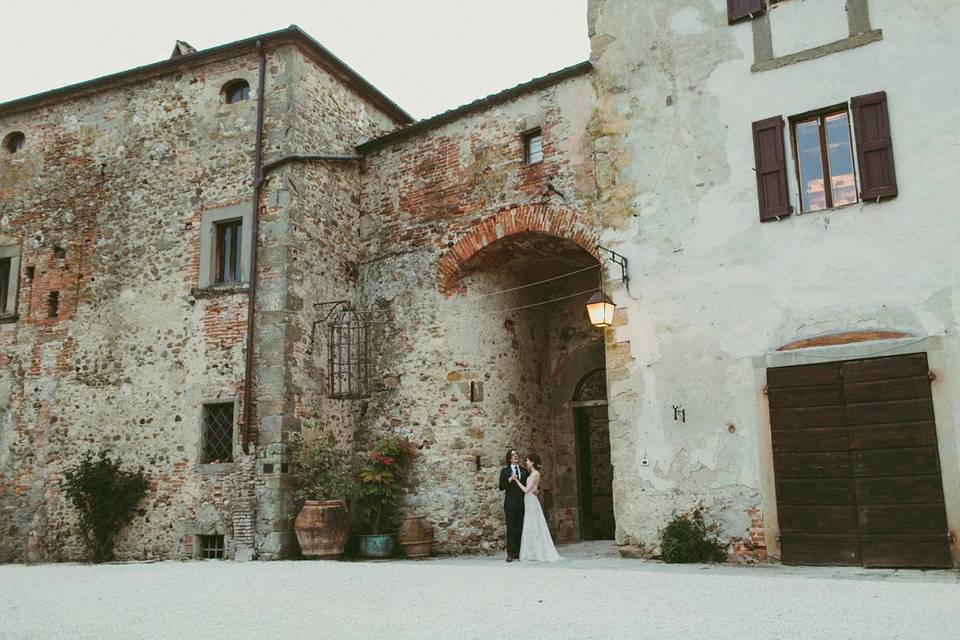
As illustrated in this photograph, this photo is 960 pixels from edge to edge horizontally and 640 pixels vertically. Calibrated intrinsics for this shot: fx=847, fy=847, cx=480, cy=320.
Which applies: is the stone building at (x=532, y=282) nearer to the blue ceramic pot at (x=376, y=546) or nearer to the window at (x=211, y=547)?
the window at (x=211, y=547)

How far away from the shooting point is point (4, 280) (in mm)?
14312

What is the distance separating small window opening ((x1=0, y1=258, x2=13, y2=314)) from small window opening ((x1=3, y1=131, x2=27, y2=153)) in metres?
1.97

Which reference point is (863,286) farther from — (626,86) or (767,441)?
(626,86)

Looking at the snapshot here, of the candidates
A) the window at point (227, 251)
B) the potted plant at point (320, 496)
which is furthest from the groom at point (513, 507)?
the window at point (227, 251)

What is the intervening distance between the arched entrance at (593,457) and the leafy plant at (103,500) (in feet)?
22.1

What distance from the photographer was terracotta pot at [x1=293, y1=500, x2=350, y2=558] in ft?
36.2

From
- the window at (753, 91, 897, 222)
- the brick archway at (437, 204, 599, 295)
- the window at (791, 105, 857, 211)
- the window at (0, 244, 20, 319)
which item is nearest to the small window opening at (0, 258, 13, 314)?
the window at (0, 244, 20, 319)

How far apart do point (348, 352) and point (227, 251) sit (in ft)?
7.74

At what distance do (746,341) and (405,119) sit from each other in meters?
8.32

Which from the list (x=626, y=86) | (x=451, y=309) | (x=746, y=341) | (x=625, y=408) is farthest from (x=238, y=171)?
(x=746, y=341)

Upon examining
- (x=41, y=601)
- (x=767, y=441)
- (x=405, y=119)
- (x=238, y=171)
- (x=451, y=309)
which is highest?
(x=405, y=119)

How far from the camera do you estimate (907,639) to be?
494 centimetres

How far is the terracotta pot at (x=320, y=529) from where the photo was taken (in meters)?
11.0

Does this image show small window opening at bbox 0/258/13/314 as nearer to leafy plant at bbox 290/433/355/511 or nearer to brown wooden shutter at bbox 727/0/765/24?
leafy plant at bbox 290/433/355/511
